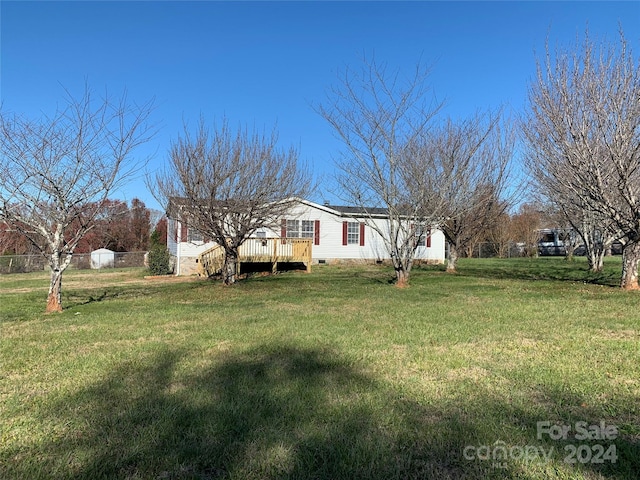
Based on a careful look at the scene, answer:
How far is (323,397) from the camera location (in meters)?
3.22

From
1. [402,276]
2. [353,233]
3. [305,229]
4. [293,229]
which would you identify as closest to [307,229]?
[305,229]

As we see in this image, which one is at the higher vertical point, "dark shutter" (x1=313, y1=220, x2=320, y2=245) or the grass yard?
"dark shutter" (x1=313, y1=220, x2=320, y2=245)

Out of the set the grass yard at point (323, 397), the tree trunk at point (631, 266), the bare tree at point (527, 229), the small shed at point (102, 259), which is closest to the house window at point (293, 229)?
the small shed at point (102, 259)

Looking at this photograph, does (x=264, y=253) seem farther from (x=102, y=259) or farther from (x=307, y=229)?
(x=102, y=259)

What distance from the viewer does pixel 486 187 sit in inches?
591

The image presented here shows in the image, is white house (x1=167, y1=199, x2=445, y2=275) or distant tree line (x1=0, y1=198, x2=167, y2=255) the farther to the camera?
distant tree line (x1=0, y1=198, x2=167, y2=255)

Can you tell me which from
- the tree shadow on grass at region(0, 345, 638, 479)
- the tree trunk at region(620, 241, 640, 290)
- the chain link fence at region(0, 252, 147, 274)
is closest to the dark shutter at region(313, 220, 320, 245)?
the chain link fence at region(0, 252, 147, 274)

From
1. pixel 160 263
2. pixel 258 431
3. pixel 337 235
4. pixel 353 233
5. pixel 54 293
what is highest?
pixel 353 233

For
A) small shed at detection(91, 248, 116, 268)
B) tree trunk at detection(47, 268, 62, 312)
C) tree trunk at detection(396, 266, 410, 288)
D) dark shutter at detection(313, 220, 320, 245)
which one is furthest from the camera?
small shed at detection(91, 248, 116, 268)

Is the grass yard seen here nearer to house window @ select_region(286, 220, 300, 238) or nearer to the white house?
house window @ select_region(286, 220, 300, 238)

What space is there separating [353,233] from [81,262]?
57.6 feet

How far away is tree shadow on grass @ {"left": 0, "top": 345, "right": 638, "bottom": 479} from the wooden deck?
1327 cm

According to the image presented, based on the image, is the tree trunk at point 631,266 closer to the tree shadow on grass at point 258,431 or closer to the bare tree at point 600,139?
the bare tree at point 600,139

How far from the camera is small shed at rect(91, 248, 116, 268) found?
86.1 feet
